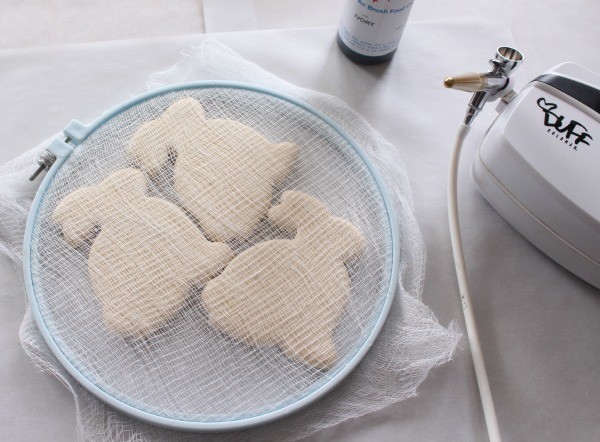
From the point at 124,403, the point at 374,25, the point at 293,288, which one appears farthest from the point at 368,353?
the point at 374,25

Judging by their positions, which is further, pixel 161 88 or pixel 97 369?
pixel 161 88

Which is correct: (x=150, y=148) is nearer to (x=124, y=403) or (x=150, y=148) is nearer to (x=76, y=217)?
(x=76, y=217)

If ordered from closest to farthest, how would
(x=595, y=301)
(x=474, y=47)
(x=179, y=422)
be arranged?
(x=179, y=422) → (x=595, y=301) → (x=474, y=47)

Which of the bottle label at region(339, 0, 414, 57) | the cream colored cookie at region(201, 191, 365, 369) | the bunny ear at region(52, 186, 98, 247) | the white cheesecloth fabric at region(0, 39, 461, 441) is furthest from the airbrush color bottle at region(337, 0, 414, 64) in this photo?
the bunny ear at region(52, 186, 98, 247)

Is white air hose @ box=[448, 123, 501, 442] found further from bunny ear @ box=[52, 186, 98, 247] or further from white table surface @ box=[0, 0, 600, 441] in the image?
bunny ear @ box=[52, 186, 98, 247]

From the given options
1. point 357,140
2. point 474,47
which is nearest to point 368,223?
point 357,140

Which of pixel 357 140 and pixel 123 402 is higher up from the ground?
pixel 357 140

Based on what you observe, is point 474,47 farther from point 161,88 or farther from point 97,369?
point 97,369
